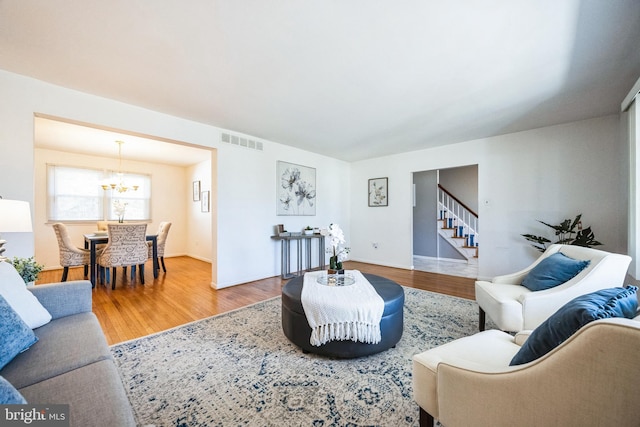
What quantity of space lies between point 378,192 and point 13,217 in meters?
5.32

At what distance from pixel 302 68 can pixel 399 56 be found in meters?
0.84

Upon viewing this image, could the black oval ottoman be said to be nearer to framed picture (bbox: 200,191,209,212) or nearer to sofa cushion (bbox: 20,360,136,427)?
sofa cushion (bbox: 20,360,136,427)

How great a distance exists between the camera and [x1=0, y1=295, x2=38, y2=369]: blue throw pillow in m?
1.09

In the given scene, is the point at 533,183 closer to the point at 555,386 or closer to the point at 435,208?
the point at 435,208

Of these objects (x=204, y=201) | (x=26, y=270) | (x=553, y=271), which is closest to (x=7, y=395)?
(x=26, y=270)

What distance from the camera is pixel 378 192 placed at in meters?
5.71

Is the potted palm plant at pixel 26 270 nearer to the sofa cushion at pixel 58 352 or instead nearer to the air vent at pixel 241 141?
the sofa cushion at pixel 58 352

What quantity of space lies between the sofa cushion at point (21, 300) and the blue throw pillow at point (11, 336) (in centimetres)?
21

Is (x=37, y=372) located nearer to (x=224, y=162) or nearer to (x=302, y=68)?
(x=302, y=68)

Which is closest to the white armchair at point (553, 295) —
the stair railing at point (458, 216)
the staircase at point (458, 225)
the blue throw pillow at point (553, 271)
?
the blue throw pillow at point (553, 271)

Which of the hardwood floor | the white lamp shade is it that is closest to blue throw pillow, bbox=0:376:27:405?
the white lamp shade

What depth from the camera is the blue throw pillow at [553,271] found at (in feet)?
6.52

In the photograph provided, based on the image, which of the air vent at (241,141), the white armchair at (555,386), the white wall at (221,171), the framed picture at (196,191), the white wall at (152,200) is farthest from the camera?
the framed picture at (196,191)

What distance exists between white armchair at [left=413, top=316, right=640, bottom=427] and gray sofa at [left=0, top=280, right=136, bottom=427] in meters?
1.18
